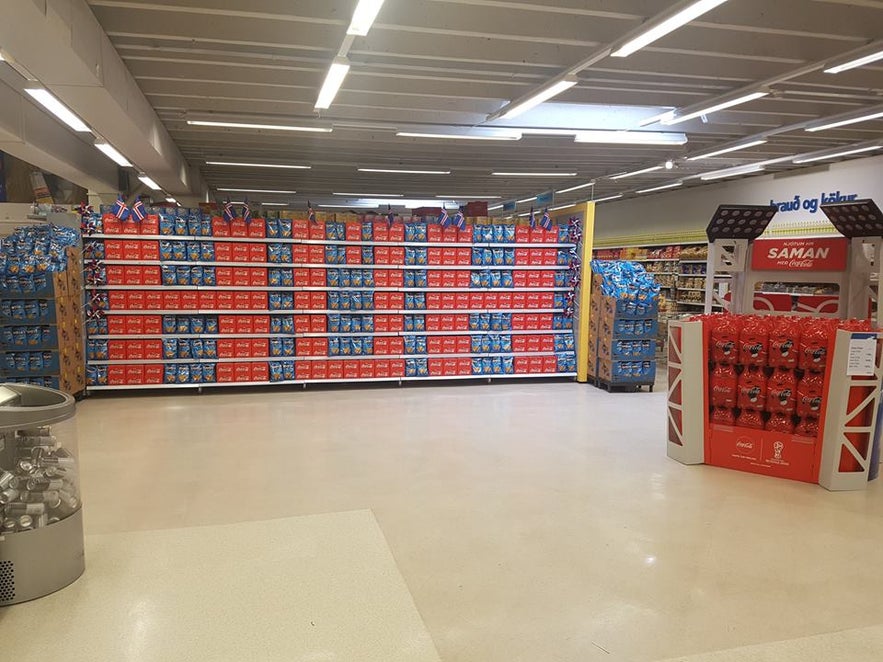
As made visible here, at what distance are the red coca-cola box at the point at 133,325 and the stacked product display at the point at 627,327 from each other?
6149 mm

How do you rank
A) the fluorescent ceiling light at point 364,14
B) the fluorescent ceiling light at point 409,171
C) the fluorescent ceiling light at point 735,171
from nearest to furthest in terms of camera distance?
the fluorescent ceiling light at point 364,14, the fluorescent ceiling light at point 735,171, the fluorescent ceiling light at point 409,171

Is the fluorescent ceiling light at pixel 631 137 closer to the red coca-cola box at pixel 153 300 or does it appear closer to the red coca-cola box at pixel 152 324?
the red coca-cola box at pixel 153 300

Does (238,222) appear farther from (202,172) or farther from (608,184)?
(608,184)

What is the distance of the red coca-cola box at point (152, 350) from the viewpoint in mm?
7535

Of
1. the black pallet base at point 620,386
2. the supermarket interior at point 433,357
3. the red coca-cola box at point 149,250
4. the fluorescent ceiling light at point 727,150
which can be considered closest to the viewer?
the supermarket interior at point 433,357

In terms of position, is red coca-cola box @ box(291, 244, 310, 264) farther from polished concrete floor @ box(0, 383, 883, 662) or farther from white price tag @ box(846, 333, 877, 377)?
white price tag @ box(846, 333, 877, 377)

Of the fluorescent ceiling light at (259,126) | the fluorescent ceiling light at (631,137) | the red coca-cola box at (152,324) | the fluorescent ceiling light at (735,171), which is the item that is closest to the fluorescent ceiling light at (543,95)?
the fluorescent ceiling light at (631,137)

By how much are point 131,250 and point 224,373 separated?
1.90m

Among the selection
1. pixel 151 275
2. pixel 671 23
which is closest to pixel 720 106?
pixel 671 23

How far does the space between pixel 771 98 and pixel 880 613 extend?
237 inches

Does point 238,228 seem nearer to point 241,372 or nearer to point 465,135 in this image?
point 241,372

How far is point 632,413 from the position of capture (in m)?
7.03

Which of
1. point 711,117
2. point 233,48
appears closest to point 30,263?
point 233,48

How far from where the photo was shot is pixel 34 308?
6.57 metres
